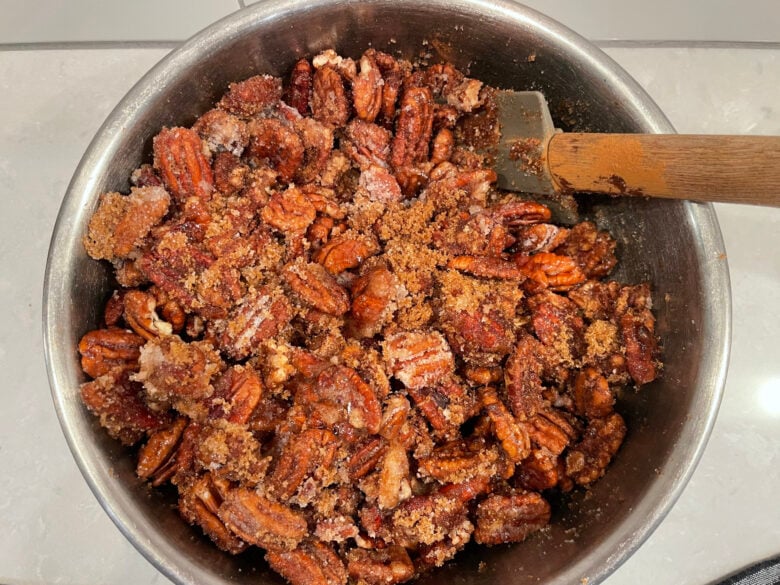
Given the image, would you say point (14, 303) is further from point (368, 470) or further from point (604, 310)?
point (604, 310)

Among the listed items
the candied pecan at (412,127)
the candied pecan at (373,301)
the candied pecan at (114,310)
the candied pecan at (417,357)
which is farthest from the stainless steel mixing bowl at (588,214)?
the candied pecan at (373,301)

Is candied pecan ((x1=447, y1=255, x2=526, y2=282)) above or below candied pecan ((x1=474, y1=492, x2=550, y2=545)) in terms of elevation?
above

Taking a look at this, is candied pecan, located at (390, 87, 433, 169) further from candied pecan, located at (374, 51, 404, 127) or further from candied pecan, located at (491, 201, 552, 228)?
candied pecan, located at (491, 201, 552, 228)

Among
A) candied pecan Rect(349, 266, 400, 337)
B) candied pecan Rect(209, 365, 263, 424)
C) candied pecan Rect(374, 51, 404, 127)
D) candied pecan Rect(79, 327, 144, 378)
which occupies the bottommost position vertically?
candied pecan Rect(209, 365, 263, 424)

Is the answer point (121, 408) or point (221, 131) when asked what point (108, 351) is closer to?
point (121, 408)

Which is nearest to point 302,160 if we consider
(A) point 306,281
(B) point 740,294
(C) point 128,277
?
(A) point 306,281

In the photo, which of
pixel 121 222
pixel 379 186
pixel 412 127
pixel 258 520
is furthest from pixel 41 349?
pixel 412 127

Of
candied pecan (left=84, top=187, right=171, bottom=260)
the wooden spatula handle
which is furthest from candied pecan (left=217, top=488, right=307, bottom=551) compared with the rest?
the wooden spatula handle
